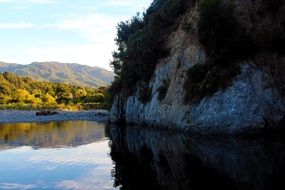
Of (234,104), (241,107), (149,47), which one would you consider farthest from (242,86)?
(149,47)

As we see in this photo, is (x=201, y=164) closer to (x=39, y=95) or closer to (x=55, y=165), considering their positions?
(x=55, y=165)

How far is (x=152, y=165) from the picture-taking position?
77.6 ft

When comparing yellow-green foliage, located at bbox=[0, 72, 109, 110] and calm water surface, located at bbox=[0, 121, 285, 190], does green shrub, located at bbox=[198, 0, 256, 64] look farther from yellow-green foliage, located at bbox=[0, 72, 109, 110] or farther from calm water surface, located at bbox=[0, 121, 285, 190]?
yellow-green foliage, located at bbox=[0, 72, 109, 110]

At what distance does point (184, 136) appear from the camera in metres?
37.5

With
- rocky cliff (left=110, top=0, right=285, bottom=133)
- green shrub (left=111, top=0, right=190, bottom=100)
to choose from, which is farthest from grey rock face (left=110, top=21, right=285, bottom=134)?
green shrub (left=111, top=0, right=190, bottom=100)

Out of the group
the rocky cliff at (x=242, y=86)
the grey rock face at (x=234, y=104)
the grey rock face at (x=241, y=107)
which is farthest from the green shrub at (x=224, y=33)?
the grey rock face at (x=241, y=107)

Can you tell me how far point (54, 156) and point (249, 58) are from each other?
57.1 ft

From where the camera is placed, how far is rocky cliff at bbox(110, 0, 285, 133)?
36.7m

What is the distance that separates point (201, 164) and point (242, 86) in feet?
53.2

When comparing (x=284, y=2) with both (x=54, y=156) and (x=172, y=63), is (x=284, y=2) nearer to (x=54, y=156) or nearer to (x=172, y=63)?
(x=172, y=63)

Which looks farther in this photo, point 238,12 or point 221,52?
point 238,12

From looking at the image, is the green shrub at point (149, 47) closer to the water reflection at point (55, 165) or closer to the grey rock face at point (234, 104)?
the grey rock face at point (234, 104)

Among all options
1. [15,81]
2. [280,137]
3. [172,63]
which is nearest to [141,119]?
[172,63]

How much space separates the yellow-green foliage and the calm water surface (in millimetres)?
92510
